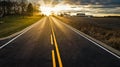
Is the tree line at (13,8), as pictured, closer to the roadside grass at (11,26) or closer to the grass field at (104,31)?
the roadside grass at (11,26)

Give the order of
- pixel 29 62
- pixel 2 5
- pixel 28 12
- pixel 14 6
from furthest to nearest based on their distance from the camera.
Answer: pixel 28 12 → pixel 14 6 → pixel 2 5 → pixel 29 62

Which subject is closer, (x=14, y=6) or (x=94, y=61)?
(x=94, y=61)

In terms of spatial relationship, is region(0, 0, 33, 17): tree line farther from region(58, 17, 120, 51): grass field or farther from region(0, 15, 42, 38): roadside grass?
region(58, 17, 120, 51): grass field

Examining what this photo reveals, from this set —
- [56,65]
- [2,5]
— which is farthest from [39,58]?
[2,5]

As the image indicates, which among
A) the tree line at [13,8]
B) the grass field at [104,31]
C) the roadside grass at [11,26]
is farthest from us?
the tree line at [13,8]

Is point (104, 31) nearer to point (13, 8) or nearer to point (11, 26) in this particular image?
point (11, 26)

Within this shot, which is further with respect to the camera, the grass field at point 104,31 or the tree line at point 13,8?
the tree line at point 13,8

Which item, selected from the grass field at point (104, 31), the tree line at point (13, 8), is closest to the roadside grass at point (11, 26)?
the grass field at point (104, 31)

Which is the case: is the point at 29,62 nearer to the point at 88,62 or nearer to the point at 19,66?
the point at 19,66

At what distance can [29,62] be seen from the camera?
9.52m

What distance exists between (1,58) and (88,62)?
463 centimetres

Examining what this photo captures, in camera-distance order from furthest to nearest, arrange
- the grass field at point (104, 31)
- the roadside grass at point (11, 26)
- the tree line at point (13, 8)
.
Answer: the tree line at point (13, 8) → the roadside grass at point (11, 26) → the grass field at point (104, 31)

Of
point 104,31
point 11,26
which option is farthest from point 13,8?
point 104,31

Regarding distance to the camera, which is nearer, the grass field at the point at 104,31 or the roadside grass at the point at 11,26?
the grass field at the point at 104,31
